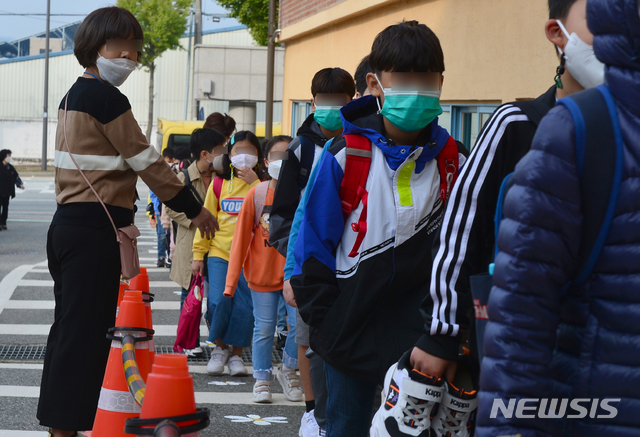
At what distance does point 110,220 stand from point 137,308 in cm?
60

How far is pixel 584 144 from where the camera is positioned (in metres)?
1.60

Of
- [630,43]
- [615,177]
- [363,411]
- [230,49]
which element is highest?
[230,49]

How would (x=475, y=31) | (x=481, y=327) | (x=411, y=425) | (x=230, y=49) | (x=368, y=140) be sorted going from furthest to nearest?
(x=230, y=49)
(x=475, y=31)
(x=368, y=140)
(x=411, y=425)
(x=481, y=327)

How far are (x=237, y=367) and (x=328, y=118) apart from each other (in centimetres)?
259

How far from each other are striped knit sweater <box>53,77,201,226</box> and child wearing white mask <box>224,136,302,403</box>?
169cm

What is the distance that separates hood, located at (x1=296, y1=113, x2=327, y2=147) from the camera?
4.85 metres

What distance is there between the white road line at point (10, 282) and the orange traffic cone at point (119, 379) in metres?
6.45

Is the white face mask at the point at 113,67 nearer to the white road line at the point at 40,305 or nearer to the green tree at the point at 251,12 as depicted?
the white road line at the point at 40,305

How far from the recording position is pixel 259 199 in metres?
5.79

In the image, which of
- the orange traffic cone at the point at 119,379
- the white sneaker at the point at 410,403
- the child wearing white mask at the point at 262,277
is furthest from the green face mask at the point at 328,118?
the white sneaker at the point at 410,403

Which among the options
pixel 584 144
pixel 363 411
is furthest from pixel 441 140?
pixel 584 144

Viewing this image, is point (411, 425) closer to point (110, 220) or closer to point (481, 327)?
point (481, 327)

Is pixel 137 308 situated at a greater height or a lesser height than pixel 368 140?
lesser

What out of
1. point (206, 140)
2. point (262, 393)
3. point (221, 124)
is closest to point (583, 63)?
point (262, 393)
